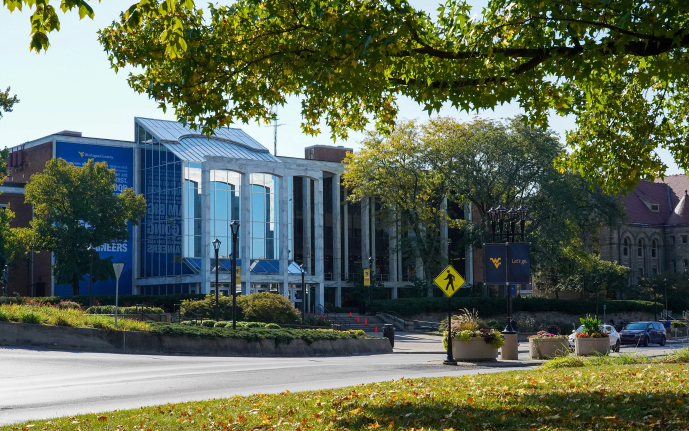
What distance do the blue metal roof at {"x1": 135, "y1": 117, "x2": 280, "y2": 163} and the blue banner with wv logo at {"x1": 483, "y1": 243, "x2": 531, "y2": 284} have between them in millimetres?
33693

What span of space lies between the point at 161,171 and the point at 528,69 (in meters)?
52.4

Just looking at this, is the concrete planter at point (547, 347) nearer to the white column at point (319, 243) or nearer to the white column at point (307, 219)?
the white column at point (319, 243)

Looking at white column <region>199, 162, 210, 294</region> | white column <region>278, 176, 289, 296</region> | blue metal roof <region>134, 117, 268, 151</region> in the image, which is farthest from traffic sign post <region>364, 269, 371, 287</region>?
white column <region>199, 162, 210, 294</region>

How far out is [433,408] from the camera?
29.4ft

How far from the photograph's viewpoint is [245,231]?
57844mm

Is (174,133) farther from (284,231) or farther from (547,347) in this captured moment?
(547,347)

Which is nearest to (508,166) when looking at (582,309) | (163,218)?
(582,309)

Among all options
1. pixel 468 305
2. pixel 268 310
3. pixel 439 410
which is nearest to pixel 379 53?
pixel 439 410

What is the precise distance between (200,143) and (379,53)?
52215 mm

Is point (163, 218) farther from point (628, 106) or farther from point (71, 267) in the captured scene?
→ point (628, 106)

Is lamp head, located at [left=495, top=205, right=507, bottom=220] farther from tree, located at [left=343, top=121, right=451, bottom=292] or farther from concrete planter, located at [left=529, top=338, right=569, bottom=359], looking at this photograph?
tree, located at [left=343, top=121, right=451, bottom=292]

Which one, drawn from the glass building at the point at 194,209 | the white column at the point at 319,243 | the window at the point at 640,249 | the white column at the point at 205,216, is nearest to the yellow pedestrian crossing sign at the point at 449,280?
the glass building at the point at 194,209

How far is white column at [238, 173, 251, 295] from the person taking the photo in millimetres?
57156

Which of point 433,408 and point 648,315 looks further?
point 648,315
